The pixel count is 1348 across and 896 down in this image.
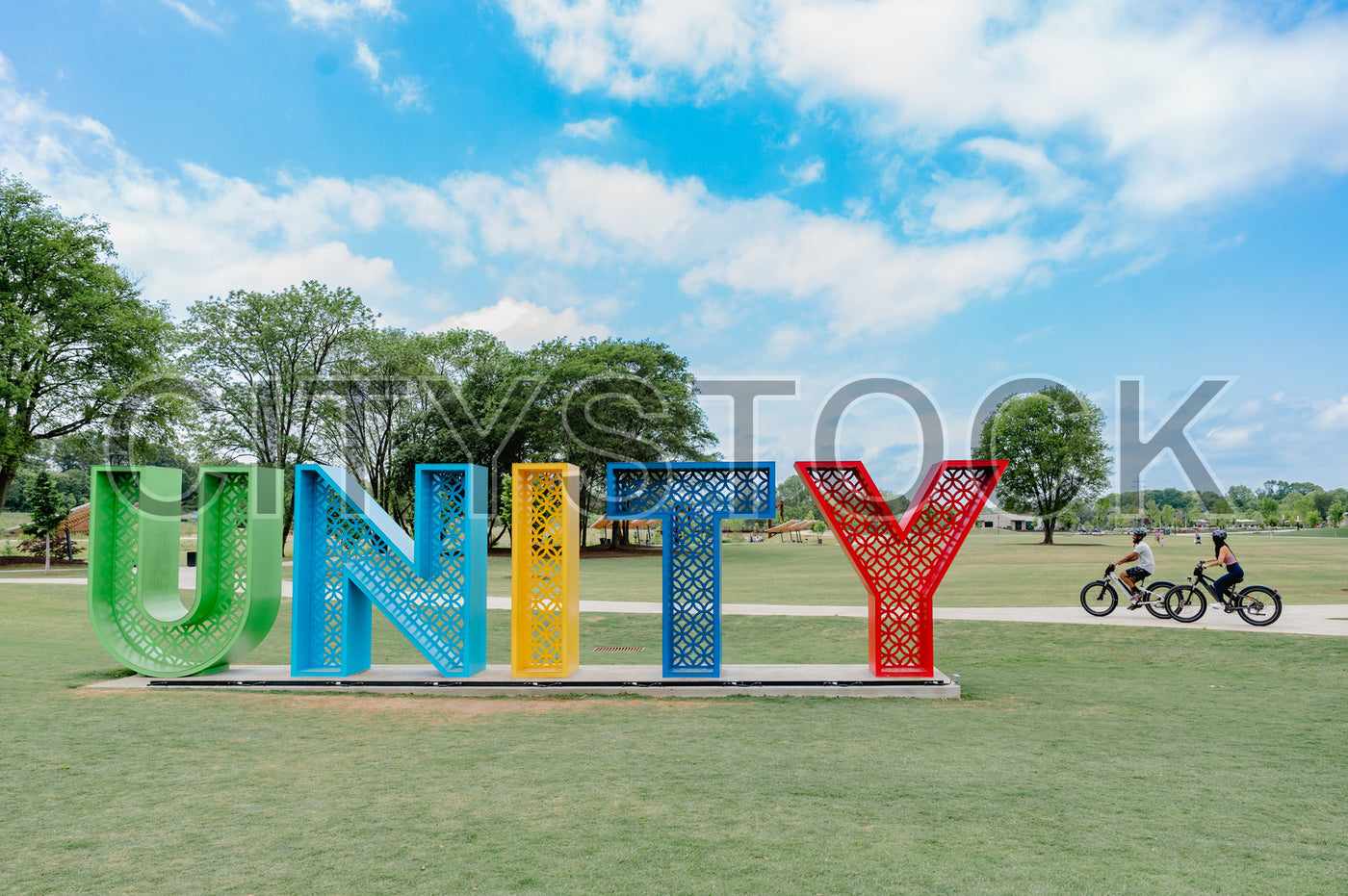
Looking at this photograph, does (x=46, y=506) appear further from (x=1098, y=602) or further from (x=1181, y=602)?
(x=1181, y=602)

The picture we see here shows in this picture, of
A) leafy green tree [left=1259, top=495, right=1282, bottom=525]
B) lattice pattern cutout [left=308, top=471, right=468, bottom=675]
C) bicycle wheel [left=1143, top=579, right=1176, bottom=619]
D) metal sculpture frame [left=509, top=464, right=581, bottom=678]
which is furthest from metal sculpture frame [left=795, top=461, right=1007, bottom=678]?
leafy green tree [left=1259, top=495, right=1282, bottom=525]

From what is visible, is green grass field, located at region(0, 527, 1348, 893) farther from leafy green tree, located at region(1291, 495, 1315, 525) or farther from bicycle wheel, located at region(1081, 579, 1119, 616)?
leafy green tree, located at region(1291, 495, 1315, 525)

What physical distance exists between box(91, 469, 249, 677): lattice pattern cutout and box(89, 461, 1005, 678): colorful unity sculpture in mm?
32

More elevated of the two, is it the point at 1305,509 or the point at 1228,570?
the point at 1228,570

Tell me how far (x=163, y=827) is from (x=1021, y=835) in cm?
533

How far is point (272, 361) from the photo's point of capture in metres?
43.2

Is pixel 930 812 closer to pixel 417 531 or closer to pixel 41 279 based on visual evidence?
pixel 417 531

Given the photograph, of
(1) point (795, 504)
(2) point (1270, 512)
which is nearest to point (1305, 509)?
(2) point (1270, 512)

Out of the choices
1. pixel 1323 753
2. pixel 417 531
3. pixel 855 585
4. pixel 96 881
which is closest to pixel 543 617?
pixel 417 531

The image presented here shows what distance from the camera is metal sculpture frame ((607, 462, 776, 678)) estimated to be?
9.95 m

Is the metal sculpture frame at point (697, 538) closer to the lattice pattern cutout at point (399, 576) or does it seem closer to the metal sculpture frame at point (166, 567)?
the lattice pattern cutout at point (399, 576)

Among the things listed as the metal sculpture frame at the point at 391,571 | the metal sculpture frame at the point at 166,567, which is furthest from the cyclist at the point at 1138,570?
the metal sculpture frame at the point at 166,567

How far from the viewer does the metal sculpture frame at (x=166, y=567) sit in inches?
404

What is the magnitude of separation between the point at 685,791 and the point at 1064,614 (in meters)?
13.1
